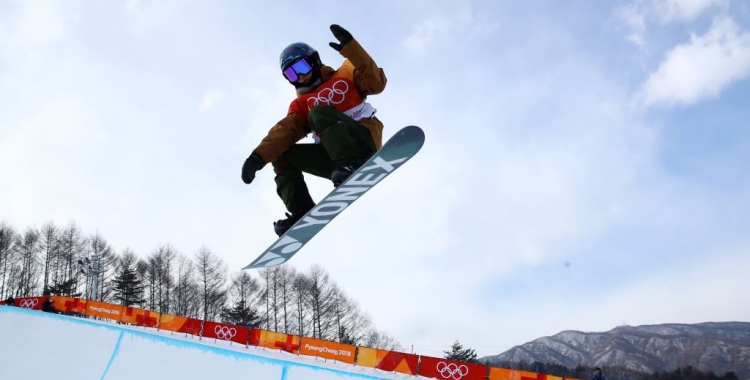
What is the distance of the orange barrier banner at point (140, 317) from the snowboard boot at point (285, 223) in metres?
21.6

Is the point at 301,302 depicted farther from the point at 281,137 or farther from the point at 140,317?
the point at 281,137

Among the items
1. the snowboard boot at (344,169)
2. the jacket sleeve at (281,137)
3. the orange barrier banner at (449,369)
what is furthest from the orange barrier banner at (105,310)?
the snowboard boot at (344,169)

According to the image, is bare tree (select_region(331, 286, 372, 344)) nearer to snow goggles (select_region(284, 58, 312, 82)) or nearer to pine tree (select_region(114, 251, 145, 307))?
pine tree (select_region(114, 251, 145, 307))

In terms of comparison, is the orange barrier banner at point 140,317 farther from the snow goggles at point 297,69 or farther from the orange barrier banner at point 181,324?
the snow goggles at point 297,69

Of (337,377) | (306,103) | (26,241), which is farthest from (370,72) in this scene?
(26,241)

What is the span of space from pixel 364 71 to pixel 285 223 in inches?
64.5

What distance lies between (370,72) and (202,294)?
148 ft

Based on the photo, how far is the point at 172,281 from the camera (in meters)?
46.8

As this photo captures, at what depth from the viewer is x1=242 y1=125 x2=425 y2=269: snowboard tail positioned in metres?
3.80

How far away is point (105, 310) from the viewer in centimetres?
2447

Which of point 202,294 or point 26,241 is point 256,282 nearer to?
point 202,294

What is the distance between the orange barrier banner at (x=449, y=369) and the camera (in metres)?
16.0

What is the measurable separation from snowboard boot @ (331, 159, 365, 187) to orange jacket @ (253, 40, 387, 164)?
1.58 feet

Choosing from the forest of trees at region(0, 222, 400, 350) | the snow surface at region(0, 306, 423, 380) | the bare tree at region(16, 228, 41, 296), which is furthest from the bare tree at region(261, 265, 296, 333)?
the snow surface at region(0, 306, 423, 380)
